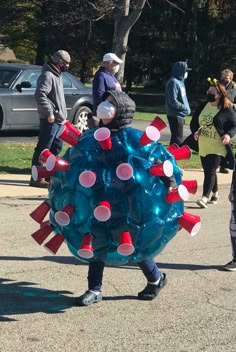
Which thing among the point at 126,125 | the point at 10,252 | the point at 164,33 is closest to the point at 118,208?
the point at 126,125

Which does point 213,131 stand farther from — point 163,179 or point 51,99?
point 163,179

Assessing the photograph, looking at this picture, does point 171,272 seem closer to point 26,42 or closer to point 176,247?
point 176,247

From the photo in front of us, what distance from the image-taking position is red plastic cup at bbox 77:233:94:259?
455 centimetres

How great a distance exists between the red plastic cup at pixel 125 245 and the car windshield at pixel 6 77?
1125 cm

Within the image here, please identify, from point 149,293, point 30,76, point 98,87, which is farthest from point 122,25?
point 149,293

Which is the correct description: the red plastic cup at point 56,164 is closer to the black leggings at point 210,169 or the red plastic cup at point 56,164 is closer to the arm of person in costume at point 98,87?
the arm of person in costume at point 98,87

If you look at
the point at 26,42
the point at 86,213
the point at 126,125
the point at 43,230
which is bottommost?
the point at 26,42

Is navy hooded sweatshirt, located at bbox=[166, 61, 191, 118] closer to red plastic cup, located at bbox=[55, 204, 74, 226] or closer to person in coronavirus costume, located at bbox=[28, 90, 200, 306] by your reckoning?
person in coronavirus costume, located at bbox=[28, 90, 200, 306]

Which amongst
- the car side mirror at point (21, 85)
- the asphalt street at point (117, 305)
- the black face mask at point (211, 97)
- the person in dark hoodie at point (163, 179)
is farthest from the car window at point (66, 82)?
the person in dark hoodie at point (163, 179)

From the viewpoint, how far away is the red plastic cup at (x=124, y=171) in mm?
4531

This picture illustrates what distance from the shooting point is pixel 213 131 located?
873 cm

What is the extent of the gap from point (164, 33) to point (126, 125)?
3685cm

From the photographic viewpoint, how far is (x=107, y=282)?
18.7 ft

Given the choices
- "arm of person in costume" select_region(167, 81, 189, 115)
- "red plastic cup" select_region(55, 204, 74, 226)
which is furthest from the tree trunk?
"red plastic cup" select_region(55, 204, 74, 226)
